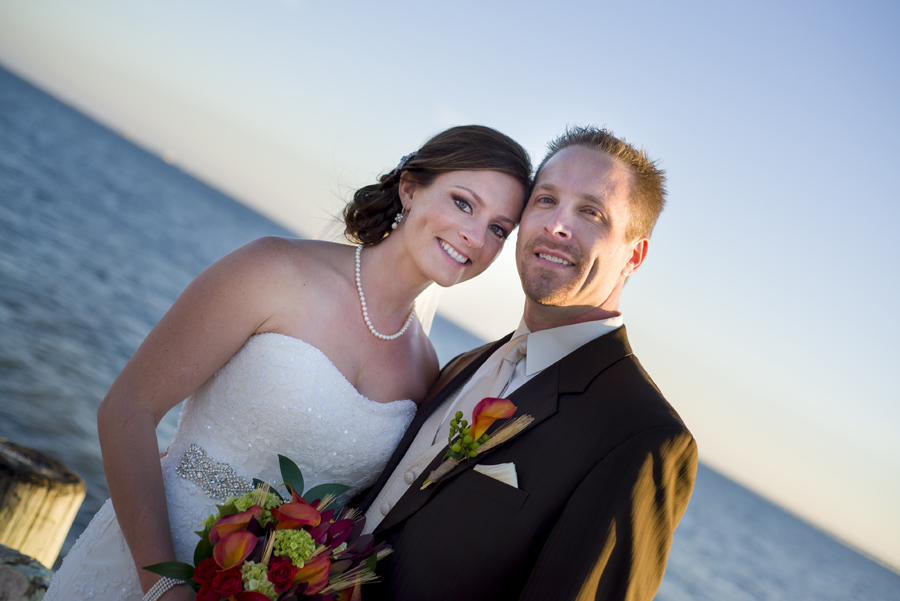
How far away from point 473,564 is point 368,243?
2056 millimetres

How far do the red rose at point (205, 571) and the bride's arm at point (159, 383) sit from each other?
1.04 metres

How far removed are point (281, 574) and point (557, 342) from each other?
1.61 m

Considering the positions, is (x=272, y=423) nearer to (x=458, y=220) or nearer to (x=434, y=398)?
(x=434, y=398)

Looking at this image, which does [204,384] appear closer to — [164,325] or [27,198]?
[164,325]

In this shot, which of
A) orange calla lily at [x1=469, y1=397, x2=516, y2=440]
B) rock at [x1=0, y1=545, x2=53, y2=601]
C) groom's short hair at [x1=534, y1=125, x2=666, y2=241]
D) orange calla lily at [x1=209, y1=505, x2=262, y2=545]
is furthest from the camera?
groom's short hair at [x1=534, y1=125, x2=666, y2=241]

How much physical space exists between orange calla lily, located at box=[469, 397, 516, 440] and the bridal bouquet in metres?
0.58

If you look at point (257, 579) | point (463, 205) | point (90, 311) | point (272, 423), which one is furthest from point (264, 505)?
point (90, 311)

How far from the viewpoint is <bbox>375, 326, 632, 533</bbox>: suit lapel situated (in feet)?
7.66

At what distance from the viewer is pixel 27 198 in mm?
28875

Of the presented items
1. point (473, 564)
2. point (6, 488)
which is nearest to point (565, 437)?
point (473, 564)

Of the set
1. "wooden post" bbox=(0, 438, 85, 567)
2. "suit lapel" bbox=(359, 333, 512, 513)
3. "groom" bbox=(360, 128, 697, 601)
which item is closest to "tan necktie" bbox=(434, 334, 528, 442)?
"groom" bbox=(360, 128, 697, 601)

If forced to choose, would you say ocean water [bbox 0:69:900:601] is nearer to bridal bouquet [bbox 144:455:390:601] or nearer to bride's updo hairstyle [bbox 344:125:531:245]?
bride's updo hairstyle [bbox 344:125:531:245]

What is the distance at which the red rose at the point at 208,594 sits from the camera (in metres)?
1.73

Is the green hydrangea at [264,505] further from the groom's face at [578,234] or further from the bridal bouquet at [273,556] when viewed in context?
the groom's face at [578,234]
